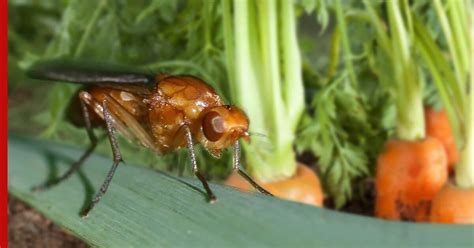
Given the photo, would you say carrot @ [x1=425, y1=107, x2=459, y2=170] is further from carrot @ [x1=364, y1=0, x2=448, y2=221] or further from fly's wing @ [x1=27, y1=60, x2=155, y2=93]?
fly's wing @ [x1=27, y1=60, x2=155, y2=93]

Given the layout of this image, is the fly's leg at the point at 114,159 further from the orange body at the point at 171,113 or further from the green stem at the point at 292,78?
the green stem at the point at 292,78

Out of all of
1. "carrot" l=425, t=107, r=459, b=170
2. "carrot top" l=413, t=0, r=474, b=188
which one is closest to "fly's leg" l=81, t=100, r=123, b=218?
"carrot top" l=413, t=0, r=474, b=188

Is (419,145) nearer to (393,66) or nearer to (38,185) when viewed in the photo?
(393,66)

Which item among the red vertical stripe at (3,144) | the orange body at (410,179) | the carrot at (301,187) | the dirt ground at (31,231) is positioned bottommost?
the dirt ground at (31,231)

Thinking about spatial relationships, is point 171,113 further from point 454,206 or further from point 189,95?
point 454,206

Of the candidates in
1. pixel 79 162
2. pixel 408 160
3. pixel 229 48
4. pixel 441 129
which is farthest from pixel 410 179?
pixel 79 162

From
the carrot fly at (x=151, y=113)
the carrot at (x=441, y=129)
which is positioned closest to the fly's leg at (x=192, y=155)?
the carrot fly at (x=151, y=113)

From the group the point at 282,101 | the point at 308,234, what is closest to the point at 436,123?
the point at 282,101
